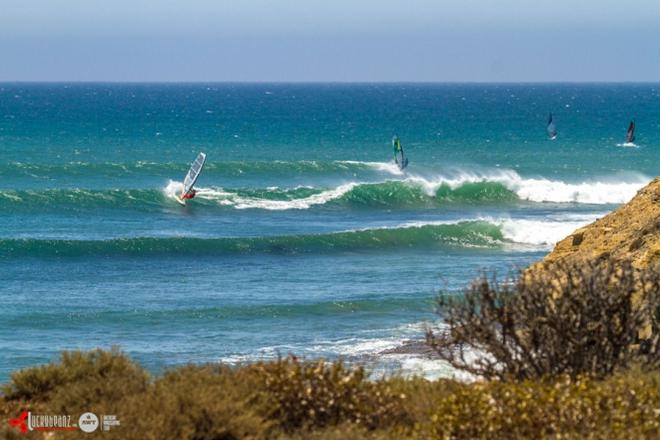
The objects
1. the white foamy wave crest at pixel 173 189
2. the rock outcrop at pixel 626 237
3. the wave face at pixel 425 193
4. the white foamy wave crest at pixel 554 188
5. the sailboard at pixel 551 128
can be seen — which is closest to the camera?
the rock outcrop at pixel 626 237

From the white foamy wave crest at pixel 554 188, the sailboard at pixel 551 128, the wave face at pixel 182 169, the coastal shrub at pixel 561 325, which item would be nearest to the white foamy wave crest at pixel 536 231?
the white foamy wave crest at pixel 554 188

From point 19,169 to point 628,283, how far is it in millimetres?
48698

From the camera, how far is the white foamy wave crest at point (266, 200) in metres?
45.6

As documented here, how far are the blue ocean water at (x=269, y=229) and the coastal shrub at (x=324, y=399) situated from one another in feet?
21.4

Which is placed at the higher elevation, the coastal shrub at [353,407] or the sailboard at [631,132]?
the sailboard at [631,132]

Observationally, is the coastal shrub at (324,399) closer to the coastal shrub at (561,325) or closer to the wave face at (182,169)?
the coastal shrub at (561,325)

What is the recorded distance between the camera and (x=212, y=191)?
48.7 meters

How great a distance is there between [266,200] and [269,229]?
787cm

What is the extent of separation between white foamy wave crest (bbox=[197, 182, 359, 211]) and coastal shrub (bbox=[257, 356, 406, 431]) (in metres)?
35.3

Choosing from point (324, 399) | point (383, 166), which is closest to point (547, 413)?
point (324, 399)

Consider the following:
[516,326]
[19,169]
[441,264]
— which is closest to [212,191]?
[19,169]

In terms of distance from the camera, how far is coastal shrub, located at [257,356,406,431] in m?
9.28

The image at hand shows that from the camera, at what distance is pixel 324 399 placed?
30.6ft

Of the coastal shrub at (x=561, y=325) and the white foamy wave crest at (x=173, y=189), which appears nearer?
the coastal shrub at (x=561, y=325)
